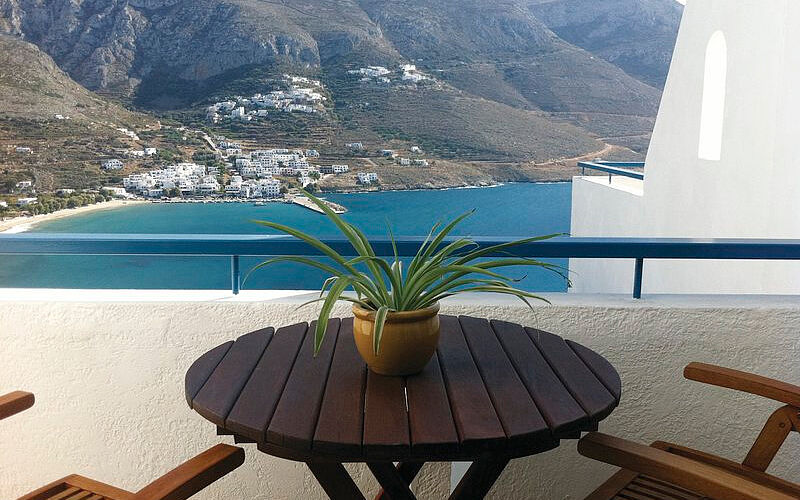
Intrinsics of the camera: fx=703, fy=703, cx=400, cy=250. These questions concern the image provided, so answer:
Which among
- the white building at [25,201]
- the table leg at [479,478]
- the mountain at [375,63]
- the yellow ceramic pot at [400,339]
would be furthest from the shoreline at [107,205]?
the table leg at [479,478]

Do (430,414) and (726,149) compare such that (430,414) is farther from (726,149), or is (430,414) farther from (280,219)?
(280,219)

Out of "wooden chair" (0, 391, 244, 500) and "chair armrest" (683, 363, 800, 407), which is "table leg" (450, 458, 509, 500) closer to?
"wooden chair" (0, 391, 244, 500)

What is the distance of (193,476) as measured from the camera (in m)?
1.05

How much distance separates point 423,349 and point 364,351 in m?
0.10

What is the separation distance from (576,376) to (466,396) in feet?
0.74

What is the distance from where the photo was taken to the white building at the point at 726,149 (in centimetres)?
391

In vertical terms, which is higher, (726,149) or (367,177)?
(726,149)

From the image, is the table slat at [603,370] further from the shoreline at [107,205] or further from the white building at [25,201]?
the white building at [25,201]

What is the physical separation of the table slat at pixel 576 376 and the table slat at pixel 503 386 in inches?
3.1

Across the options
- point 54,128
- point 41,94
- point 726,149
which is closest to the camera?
point 726,149

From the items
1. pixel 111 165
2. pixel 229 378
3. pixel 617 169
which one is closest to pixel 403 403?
pixel 229 378

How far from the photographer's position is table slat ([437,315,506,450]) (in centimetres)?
98

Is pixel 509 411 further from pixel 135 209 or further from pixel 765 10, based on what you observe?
Result: pixel 135 209

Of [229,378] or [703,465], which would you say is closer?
[703,465]
